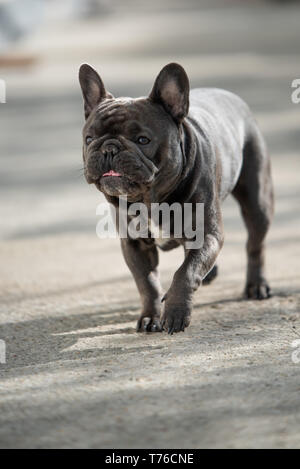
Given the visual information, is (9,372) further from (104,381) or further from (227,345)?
(227,345)

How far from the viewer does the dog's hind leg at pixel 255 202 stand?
567cm

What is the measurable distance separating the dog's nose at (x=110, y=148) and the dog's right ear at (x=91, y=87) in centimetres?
55

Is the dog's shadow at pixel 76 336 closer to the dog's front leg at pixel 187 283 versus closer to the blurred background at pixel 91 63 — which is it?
the dog's front leg at pixel 187 283

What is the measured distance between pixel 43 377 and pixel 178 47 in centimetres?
1737

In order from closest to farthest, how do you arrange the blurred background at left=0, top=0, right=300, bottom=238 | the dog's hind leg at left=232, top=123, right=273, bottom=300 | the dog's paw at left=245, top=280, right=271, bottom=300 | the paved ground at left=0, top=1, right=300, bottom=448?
the paved ground at left=0, top=1, right=300, bottom=448 → the dog's hind leg at left=232, top=123, right=273, bottom=300 → the dog's paw at left=245, top=280, right=271, bottom=300 → the blurred background at left=0, top=0, right=300, bottom=238

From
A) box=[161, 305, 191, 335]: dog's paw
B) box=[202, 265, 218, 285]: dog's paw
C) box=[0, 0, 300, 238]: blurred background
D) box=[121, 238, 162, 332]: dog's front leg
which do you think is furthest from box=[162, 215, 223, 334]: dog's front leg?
box=[0, 0, 300, 238]: blurred background

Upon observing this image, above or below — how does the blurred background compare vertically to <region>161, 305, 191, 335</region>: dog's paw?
below

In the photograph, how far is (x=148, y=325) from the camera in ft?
16.4

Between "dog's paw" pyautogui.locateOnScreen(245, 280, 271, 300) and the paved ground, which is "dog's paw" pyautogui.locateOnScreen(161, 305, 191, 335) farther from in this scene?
"dog's paw" pyautogui.locateOnScreen(245, 280, 271, 300)

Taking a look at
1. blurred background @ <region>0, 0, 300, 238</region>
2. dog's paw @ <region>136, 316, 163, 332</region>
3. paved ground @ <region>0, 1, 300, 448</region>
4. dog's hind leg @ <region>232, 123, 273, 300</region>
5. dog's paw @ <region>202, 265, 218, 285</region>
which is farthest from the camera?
blurred background @ <region>0, 0, 300, 238</region>

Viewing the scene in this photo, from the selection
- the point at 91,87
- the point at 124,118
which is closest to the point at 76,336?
the point at 124,118

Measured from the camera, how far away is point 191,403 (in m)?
3.76

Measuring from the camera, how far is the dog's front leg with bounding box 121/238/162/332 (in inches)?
199

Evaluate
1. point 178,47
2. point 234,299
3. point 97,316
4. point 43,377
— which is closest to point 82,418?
point 43,377
